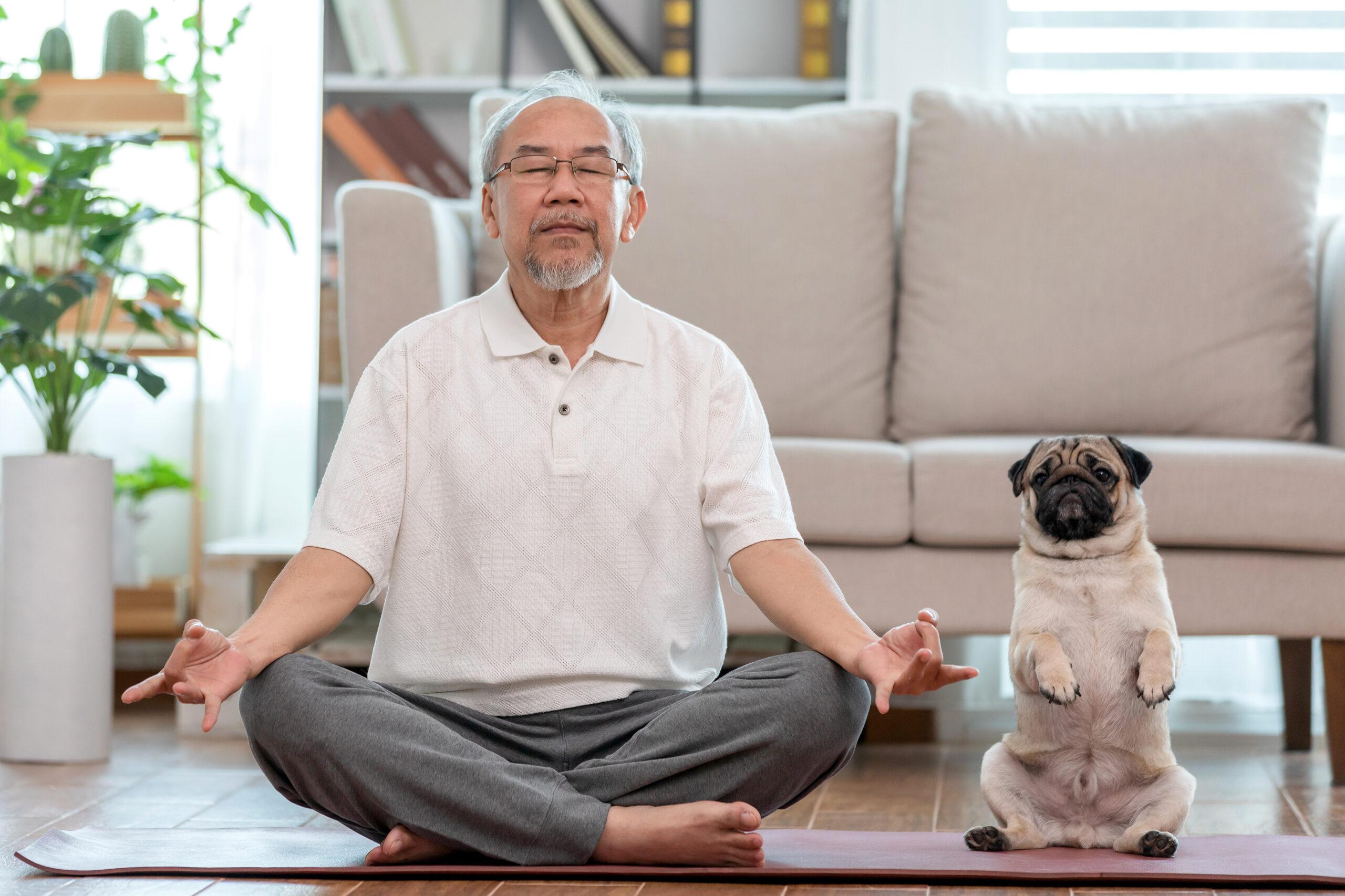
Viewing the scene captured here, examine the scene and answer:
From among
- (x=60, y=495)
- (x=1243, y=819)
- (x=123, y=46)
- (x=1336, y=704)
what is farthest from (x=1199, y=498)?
(x=123, y=46)

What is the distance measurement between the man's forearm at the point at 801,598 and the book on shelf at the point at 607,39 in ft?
6.76

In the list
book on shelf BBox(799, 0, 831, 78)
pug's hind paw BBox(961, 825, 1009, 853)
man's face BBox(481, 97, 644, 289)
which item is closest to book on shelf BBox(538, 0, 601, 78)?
book on shelf BBox(799, 0, 831, 78)

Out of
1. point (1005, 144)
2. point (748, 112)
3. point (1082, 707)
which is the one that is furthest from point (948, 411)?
point (1082, 707)

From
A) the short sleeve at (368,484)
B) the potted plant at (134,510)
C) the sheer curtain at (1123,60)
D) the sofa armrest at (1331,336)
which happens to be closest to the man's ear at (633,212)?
the short sleeve at (368,484)

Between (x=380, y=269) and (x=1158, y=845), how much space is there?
1496 millimetres

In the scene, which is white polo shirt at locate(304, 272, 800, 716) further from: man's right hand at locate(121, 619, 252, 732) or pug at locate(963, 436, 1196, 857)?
pug at locate(963, 436, 1196, 857)

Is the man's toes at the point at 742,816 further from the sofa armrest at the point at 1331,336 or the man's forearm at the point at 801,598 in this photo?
the sofa armrest at the point at 1331,336

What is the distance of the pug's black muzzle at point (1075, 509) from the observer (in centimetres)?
165

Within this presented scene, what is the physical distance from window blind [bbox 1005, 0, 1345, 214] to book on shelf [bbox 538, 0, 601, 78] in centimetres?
100

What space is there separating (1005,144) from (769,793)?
167 cm

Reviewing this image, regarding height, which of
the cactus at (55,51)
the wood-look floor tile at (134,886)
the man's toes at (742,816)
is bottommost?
the wood-look floor tile at (134,886)

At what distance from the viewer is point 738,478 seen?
1.73 metres

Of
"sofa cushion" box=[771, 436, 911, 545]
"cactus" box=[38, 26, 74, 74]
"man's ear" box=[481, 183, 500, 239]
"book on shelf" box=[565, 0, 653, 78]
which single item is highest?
"book on shelf" box=[565, 0, 653, 78]

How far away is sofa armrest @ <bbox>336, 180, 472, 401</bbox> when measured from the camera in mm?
2363
